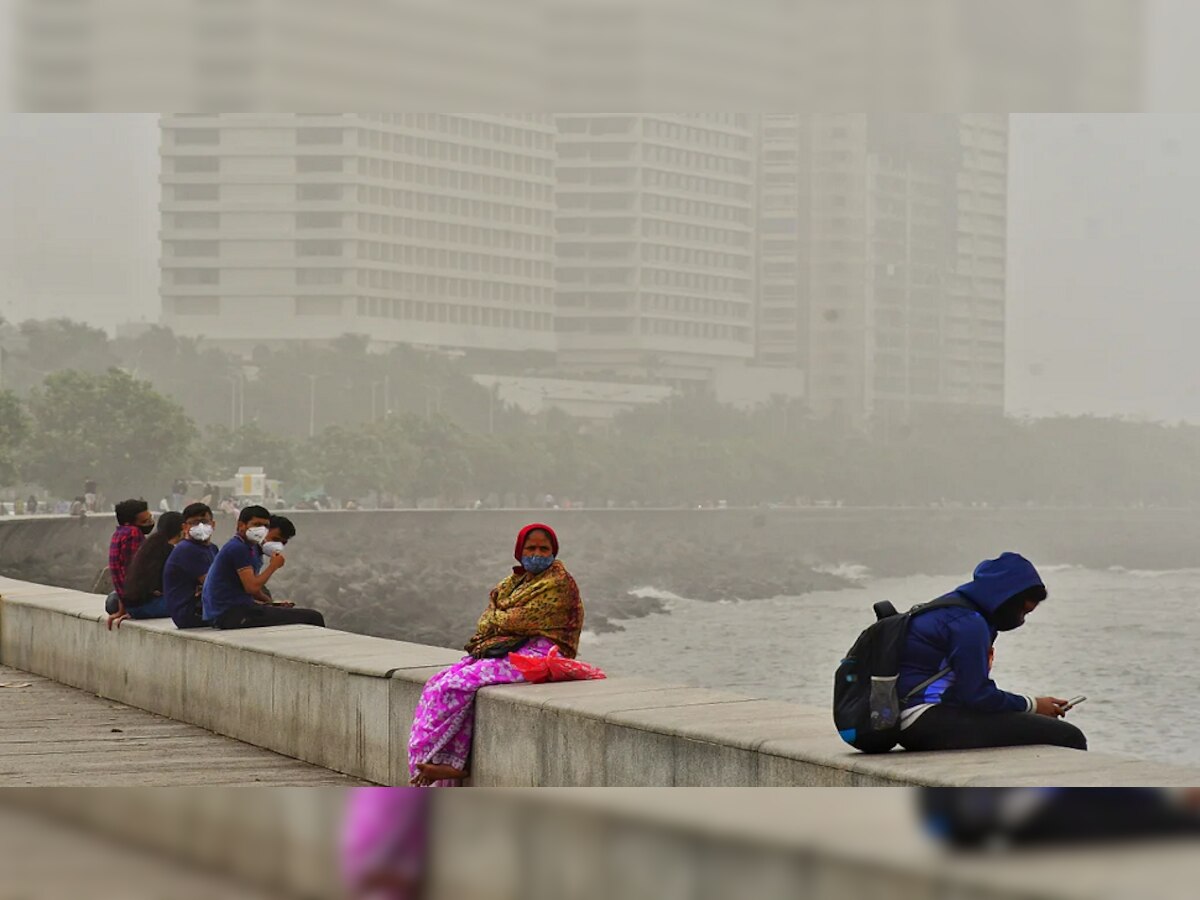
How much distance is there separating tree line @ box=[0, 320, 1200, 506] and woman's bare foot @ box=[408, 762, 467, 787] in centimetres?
9340

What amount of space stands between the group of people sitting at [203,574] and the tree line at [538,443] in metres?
89.0

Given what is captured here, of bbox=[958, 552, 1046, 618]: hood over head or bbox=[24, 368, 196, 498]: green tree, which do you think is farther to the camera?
bbox=[24, 368, 196, 498]: green tree

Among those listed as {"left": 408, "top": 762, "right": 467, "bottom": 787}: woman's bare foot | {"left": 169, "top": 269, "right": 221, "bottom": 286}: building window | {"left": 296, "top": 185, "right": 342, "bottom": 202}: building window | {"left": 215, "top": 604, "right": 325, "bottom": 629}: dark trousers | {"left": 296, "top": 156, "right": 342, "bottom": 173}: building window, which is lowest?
{"left": 408, "top": 762, "right": 467, "bottom": 787}: woman's bare foot

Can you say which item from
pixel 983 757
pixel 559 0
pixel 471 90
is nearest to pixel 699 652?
pixel 559 0

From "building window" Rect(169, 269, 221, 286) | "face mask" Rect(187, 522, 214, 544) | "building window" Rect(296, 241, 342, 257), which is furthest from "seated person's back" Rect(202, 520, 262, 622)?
"building window" Rect(169, 269, 221, 286)

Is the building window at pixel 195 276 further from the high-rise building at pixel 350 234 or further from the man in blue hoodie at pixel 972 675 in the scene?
the man in blue hoodie at pixel 972 675

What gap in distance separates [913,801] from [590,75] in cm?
10929

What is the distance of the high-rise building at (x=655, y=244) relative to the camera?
13675 cm

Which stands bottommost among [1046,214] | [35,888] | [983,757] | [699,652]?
[699,652]

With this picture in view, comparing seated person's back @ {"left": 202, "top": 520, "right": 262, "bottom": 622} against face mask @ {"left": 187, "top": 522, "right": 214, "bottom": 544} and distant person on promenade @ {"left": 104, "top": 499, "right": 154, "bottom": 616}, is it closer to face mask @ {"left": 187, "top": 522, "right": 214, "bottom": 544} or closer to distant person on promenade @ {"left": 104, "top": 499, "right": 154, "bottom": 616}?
face mask @ {"left": 187, "top": 522, "right": 214, "bottom": 544}

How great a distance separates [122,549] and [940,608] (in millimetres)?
7289

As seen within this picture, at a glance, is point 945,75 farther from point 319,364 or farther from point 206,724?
point 206,724

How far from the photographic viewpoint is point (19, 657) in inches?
455

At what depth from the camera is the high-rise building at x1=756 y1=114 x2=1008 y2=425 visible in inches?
5374
